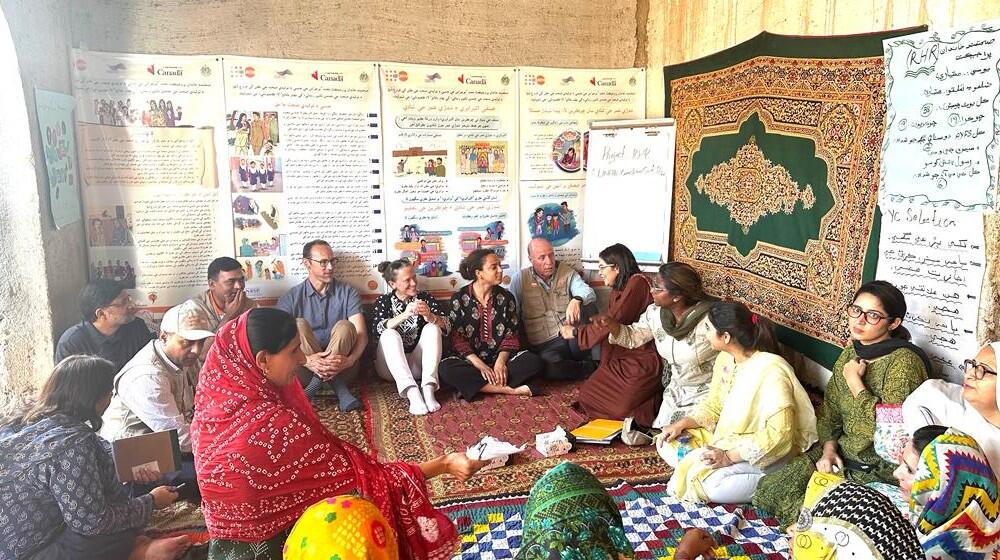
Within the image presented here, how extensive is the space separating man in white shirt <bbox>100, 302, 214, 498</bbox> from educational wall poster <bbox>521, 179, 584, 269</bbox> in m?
2.74

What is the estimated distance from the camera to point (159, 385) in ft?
9.06

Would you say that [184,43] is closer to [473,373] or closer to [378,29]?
[378,29]

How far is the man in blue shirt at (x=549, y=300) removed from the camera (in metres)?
4.80

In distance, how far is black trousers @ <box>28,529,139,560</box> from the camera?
2115 mm

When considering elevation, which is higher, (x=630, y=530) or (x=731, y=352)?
(x=731, y=352)

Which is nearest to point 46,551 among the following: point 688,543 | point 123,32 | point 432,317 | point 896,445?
point 688,543

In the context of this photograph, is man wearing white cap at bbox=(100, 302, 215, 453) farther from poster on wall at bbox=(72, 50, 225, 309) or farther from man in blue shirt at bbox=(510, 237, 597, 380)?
man in blue shirt at bbox=(510, 237, 597, 380)

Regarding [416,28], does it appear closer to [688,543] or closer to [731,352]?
[731,352]

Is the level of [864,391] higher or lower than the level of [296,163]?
lower

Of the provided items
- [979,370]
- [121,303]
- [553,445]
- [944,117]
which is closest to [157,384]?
[121,303]

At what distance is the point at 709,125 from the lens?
4.29 metres

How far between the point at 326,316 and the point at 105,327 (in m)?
1.41

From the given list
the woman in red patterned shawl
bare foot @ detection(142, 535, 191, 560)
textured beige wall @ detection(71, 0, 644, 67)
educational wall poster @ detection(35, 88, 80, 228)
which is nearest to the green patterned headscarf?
the woman in red patterned shawl

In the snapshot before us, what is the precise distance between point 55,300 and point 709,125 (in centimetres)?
388
